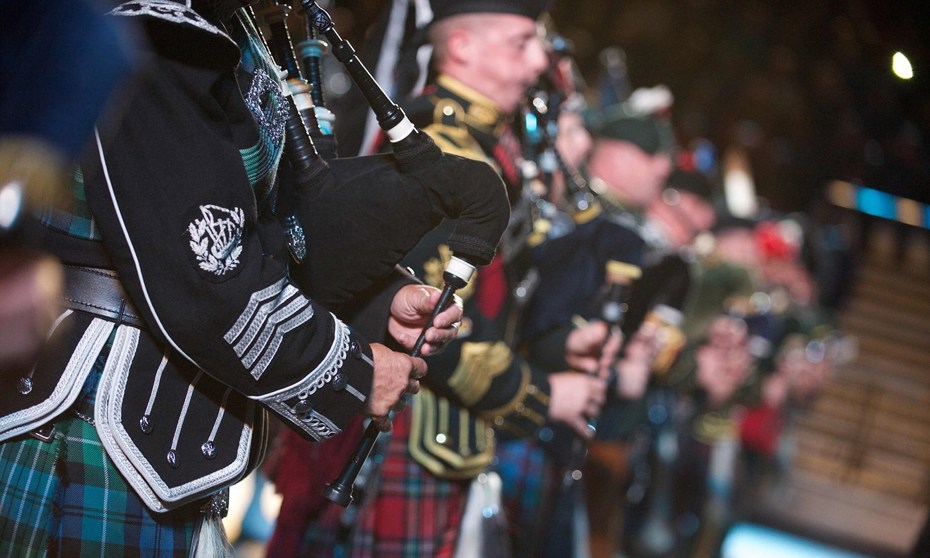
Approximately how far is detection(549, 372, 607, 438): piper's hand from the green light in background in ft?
3.66

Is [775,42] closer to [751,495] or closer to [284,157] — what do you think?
[751,495]

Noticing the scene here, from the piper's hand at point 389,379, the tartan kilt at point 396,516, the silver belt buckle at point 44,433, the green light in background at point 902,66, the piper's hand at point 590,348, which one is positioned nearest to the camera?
the silver belt buckle at point 44,433

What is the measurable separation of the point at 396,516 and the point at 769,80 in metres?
9.41

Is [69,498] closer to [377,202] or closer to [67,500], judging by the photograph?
[67,500]

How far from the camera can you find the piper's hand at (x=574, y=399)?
2.84 meters

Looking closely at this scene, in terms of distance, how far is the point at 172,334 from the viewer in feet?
4.68

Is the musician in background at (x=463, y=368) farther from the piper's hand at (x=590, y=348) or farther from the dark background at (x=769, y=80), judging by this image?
the dark background at (x=769, y=80)

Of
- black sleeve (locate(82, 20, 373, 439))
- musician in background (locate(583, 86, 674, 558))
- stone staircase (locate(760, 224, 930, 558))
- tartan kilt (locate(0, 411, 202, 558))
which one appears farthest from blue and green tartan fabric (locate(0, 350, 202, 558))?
stone staircase (locate(760, 224, 930, 558))

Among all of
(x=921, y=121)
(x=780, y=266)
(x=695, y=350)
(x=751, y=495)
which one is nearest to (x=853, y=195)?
(x=780, y=266)

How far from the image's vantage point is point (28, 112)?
917 mm

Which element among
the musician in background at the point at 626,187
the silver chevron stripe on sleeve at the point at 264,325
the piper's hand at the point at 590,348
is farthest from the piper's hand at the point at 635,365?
the silver chevron stripe on sleeve at the point at 264,325

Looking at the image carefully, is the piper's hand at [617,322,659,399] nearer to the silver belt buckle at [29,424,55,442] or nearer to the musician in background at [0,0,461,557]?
the musician in background at [0,0,461,557]

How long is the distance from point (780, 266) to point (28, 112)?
9.04 metres

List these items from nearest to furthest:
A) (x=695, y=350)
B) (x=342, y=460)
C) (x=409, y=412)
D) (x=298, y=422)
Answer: (x=298, y=422)
(x=342, y=460)
(x=409, y=412)
(x=695, y=350)
